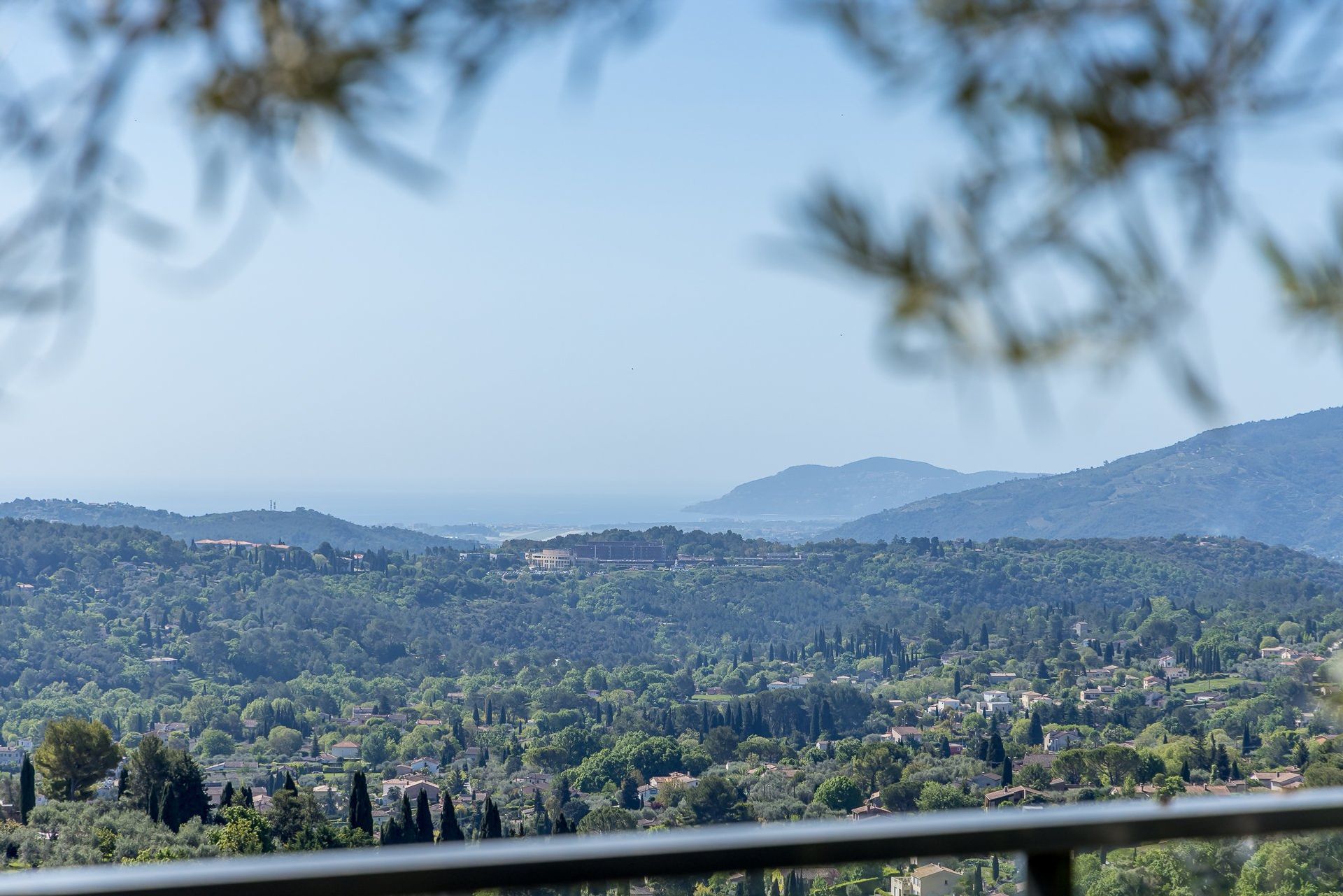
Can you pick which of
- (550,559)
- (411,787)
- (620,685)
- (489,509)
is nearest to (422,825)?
(411,787)

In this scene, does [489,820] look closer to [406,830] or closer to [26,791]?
[406,830]

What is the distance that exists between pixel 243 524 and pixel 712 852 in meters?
38.2

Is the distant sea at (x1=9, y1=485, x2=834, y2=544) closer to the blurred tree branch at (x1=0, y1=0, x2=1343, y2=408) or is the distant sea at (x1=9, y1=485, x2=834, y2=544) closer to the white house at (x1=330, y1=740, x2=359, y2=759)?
the white house at (x1=330, y1=740, x2=359, y2=759)

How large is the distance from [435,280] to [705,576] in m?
34.0

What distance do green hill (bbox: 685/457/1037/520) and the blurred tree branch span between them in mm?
35731

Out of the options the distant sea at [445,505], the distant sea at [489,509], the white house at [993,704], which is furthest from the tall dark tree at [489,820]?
the distant sea at [445,505]

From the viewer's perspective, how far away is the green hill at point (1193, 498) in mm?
21938

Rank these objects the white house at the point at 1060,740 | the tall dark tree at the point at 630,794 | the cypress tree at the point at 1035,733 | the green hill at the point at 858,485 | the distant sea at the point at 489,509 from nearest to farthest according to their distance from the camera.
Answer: the tall dark tree at the point at 630,794 < the white house at the point at 1060,740 < the cypress tree at the point at 1035,733 < the green hill at the point at 858,485 < the distant sea at the point at 489,509

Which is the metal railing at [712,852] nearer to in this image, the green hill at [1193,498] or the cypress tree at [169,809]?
the cypress tree at [169,809]

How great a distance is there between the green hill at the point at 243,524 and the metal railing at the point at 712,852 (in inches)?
1254

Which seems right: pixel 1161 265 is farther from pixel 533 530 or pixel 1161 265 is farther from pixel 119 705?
pixel 533 530

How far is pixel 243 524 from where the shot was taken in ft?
120

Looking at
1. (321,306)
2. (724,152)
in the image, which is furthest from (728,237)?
(321,306)

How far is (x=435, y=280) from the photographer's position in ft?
16.2
